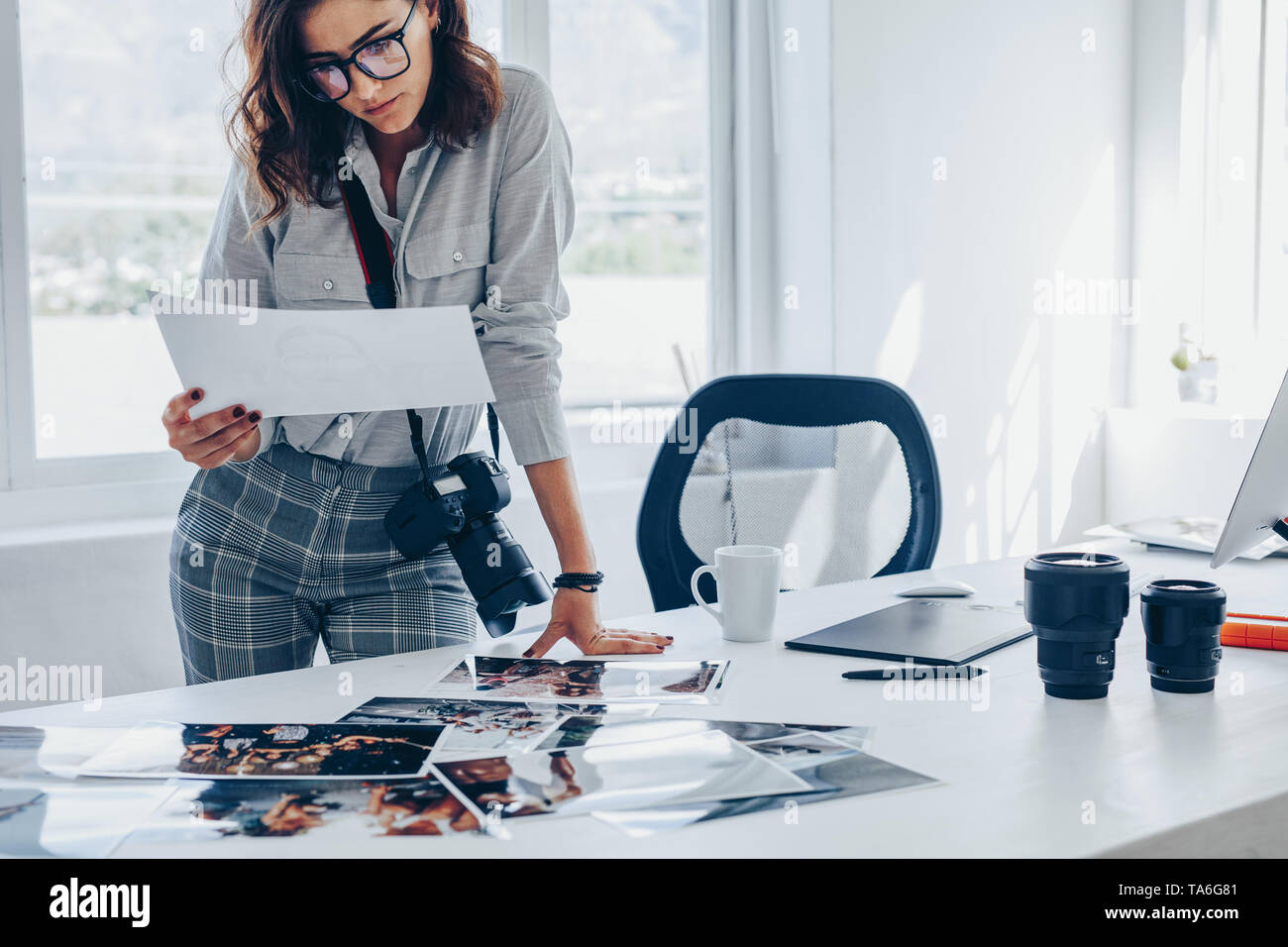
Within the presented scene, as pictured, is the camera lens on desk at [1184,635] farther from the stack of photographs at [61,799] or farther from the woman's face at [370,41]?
the woman's face at [370,41]

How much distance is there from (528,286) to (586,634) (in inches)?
18.0

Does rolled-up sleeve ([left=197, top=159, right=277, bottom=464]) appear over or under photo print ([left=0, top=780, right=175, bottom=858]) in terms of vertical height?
over

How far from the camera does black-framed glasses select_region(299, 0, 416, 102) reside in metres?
1.39

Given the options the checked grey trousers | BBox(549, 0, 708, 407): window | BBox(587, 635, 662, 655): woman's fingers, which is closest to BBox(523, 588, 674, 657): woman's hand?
BBox(587, 635, 662, 655): woman's fingers

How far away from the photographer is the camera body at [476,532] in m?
1.33

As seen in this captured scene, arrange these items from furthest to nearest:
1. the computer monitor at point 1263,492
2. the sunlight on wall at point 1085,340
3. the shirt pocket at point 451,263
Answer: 1. the sunlight on wall at point 1085,340
2. the shirt pocket at point 451,263
3. the computer monitor at point 1263,492

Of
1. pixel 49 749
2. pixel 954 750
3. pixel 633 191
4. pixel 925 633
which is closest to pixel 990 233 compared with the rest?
pixel 633 191

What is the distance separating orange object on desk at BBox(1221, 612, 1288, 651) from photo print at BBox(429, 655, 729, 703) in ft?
1.75

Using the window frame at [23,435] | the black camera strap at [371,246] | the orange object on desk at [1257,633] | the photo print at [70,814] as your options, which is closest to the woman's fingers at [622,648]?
the black camera strap at [371,246]

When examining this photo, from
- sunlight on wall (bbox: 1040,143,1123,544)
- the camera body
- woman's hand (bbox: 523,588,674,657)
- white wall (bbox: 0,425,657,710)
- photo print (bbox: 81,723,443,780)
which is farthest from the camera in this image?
sunlight on wall (bbox: 1040,143,1123,544)

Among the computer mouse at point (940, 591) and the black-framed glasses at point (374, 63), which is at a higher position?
the black-framed glasses at point (374, 63)

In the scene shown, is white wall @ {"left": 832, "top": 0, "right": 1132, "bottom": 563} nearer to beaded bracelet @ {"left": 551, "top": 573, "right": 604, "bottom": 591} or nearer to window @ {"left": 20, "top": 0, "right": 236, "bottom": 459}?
window @ {"left": 20, "top": 0, "right": 236, "bottom": 459}

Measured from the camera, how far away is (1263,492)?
1.19m

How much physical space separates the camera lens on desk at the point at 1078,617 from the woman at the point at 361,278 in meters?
0.56
